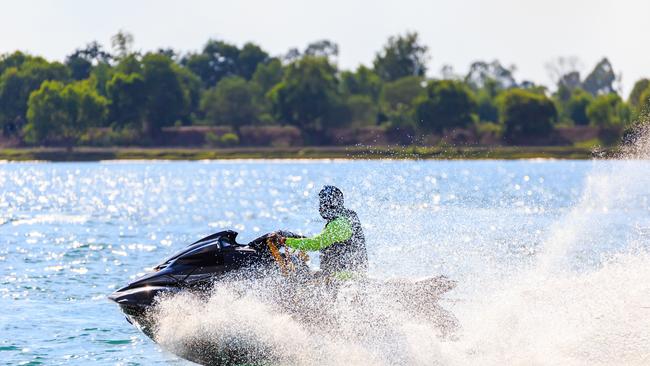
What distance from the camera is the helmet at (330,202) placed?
12000 millimetres

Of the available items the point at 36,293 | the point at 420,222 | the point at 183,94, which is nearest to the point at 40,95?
the point at 183,94

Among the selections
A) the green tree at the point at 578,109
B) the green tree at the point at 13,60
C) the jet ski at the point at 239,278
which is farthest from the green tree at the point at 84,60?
the jet ski at the point at 239,278

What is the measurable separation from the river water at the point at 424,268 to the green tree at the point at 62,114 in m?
78.4

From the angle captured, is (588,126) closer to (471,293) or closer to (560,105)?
(560,105)

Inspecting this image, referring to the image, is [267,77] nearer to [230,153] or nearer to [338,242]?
[230,153]

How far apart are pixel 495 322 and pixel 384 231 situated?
16.3 m

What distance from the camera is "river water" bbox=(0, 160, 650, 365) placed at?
40.0 feet

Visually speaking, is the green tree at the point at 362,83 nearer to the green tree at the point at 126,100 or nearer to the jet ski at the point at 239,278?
the green tree at the point at 126,100

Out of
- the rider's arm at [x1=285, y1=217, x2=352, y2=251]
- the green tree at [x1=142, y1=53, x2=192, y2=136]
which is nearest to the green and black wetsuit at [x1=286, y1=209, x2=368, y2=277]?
the rider's arm at [x1=285, y1=217, x2=352, y2=251]

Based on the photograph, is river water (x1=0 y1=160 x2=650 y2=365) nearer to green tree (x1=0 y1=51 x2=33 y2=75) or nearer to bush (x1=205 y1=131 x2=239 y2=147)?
bush (x1=205 y1=131 x2=239 y2=147)

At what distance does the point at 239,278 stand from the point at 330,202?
52.8 inches

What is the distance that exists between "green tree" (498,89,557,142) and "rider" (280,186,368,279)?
4565 inches

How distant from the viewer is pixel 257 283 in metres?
12.3

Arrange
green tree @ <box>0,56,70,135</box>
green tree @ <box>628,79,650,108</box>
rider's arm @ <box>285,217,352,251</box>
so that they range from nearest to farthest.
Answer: rider's arm @ <box>285,217,352,251</box> → green tree @ <box>628,79,650,108</box> → green tree @ <box>0,56,70,135</box>
